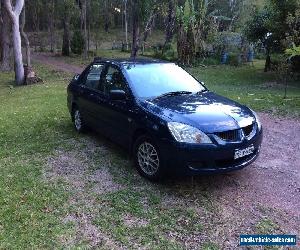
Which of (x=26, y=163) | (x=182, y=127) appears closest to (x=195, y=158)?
(x=182, y=127)

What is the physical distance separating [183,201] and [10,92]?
1220 cm

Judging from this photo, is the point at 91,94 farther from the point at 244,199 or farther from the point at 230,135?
the point at 244,199

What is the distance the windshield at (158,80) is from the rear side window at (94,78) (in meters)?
0.74

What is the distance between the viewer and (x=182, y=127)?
4.96 meters

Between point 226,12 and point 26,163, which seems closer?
point 26,163

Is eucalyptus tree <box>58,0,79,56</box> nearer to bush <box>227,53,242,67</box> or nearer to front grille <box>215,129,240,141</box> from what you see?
bush <box>227,53,242,67</box>

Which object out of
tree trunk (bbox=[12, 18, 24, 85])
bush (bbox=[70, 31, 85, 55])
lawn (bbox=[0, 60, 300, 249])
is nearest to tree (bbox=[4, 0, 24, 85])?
tree trunk (bbox=[12, 18, 24, 85])

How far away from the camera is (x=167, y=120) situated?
5070 millimetres

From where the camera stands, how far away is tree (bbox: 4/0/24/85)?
16047 mm

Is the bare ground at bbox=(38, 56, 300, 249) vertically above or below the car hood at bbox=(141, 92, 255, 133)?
below

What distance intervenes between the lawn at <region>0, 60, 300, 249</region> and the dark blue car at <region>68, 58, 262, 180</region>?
0.38 metres

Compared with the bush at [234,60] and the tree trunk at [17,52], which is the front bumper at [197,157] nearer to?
the tree trunk at [17,52]

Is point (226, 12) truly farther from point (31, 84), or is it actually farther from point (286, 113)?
point (286, 113)

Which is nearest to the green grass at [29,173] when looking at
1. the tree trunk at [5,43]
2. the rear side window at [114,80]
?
the rear side window at [114,80]
